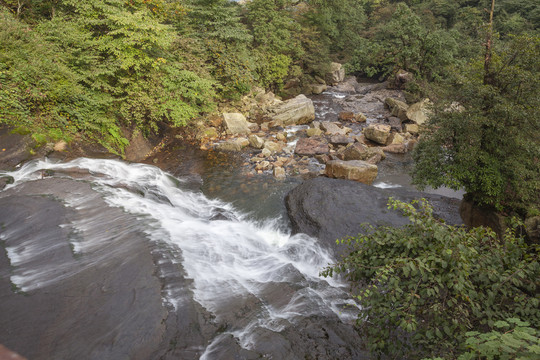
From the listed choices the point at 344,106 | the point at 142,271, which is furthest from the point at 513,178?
the point at 344,106

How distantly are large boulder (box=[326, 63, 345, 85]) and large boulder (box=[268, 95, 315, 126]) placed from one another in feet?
35.2

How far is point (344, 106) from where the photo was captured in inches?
835

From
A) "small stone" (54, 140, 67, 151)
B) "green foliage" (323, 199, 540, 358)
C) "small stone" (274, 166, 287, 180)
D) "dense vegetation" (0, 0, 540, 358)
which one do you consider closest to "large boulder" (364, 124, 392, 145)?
"dense vegetation" (0, 0, 540, 358)

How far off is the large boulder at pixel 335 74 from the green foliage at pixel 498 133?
20.6 meters

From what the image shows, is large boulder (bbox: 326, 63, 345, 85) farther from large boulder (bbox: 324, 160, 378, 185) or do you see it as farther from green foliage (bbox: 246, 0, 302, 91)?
large boulder (bbox: 324, 160, 378, 185)

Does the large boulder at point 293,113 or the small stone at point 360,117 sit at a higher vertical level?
the large boulder at point 293,113

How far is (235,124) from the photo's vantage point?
51.6 feet

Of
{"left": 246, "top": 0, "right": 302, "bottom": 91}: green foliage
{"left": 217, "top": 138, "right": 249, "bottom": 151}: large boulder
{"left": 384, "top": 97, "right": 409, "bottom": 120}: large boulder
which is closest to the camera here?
{"left": 217, "top": 138, "right": 249, "bottom": 151}: large boulder

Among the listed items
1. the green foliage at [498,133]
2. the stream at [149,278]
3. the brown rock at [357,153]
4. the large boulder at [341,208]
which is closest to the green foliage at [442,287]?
the stream at [149,278]

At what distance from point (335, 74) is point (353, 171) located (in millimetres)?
19759

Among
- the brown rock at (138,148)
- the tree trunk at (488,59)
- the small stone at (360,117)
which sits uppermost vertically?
the tree trunk at (488,59)

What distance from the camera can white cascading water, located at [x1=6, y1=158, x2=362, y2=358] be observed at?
548 centimetres

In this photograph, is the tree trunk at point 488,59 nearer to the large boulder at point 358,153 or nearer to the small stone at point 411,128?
the large boulder at point 358,153

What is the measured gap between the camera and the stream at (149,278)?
4129 millimetres
